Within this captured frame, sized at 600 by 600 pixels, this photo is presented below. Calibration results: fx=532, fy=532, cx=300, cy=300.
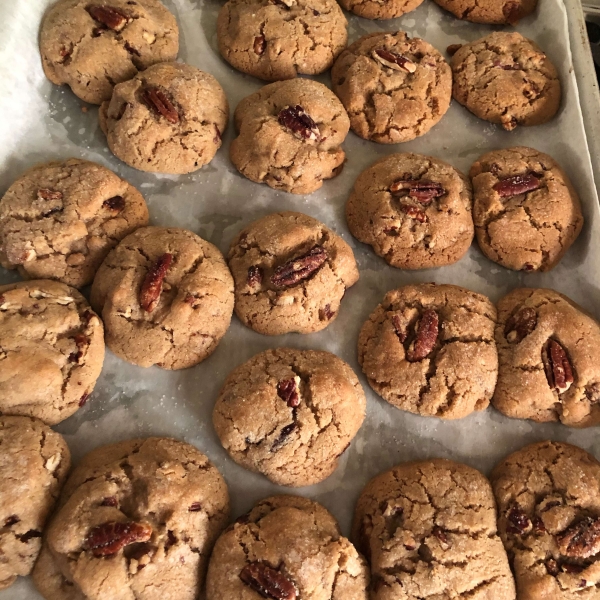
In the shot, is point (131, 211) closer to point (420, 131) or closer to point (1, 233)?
point (1, 233)

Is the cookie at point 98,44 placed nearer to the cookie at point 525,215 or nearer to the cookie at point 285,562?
the cookie at point 525,215

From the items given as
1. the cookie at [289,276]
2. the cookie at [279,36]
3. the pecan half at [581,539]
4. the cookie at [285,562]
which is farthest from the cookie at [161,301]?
the pecan half at [581,539]

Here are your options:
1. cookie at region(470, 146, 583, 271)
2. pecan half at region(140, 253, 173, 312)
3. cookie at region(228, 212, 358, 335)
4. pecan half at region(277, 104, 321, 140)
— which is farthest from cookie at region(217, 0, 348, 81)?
pecan half at region(140, 253, 173, 312)

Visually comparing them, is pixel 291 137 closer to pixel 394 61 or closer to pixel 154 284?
pixel 394 61

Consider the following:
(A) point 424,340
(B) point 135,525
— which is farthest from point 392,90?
(B) point 135,525

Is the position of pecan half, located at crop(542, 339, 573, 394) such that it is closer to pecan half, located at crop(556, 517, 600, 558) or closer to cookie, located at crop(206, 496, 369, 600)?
pecan half, located at crop(556, 517, 600, 558)
